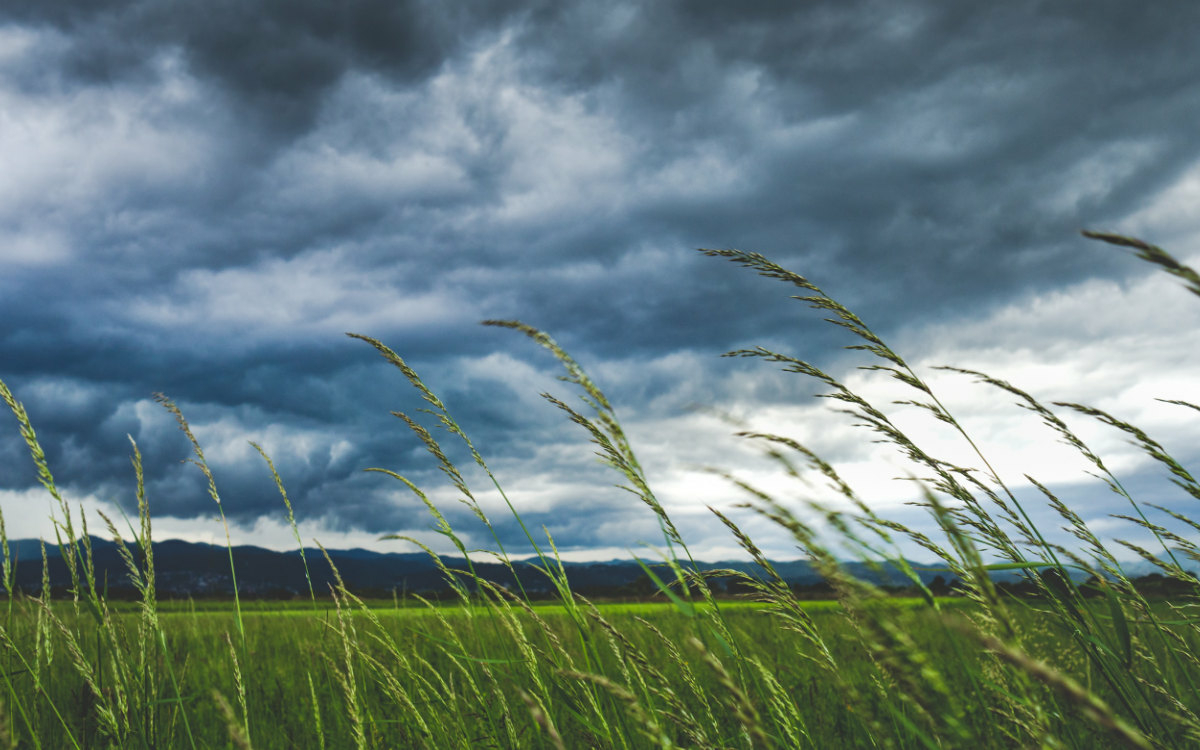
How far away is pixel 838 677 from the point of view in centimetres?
129

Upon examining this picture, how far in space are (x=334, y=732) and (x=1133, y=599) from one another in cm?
372

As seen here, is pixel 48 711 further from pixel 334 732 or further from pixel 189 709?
pixel 334 732

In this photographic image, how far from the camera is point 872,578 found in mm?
1309

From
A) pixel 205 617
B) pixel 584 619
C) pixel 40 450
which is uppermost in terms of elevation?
pixel 40 450

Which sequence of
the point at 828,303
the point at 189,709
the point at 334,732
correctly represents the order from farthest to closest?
the point at 189,709 < the point at 334,732 < the point at 828,303

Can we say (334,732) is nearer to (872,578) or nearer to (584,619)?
(584,619)

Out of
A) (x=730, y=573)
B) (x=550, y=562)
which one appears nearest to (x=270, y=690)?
(x=550, y=562)

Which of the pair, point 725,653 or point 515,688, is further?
point 515,688

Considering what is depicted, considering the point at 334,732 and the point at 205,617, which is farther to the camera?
the point at 205,617

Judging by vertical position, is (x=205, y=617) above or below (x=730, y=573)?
below

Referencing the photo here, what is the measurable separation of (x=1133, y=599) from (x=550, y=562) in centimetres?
189

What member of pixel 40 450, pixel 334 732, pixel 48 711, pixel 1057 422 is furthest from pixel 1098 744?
pixel 48 711

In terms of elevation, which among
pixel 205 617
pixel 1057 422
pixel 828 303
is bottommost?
pixel 205 617

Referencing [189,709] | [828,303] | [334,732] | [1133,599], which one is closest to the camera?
[1133,599]
